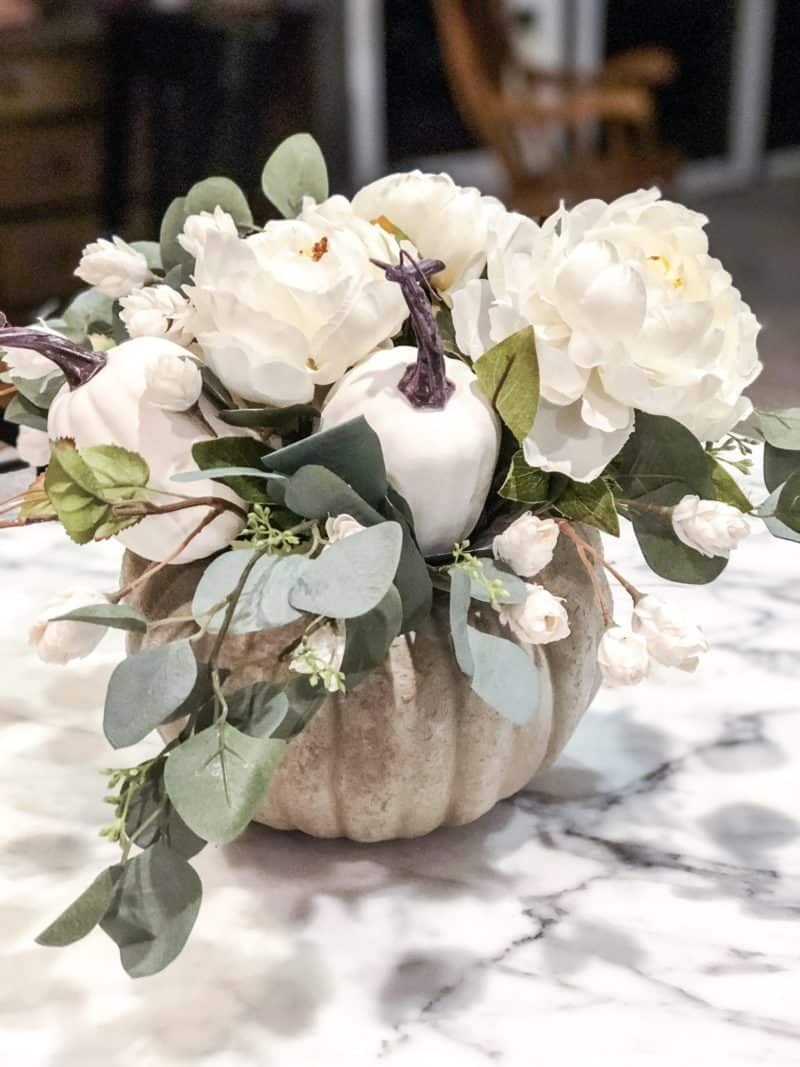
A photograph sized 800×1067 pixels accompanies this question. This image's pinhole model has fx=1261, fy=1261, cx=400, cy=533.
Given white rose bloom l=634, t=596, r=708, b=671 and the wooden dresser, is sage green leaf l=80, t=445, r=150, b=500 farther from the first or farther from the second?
the wooden dresser

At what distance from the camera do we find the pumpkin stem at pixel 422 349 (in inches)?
19.1

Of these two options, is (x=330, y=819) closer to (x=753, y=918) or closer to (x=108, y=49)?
(x=753, y=918)

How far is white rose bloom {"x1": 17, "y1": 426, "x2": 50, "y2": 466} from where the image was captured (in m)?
0.65

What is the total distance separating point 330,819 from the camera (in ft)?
1.88

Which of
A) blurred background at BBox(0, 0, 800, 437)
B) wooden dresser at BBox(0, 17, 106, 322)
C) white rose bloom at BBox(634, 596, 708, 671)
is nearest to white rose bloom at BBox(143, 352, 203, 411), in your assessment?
white rose bloom at BBox(634, 596, 708, 671)

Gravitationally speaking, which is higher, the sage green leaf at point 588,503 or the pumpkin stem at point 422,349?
the pumpkin stem at point 422,349

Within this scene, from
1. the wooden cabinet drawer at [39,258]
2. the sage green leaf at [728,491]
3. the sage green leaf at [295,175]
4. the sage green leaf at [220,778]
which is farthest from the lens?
the wooden cabinet drawer at [39,258]

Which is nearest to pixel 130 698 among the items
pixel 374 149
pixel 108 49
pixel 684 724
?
pixel 684 724

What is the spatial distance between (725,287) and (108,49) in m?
2.88

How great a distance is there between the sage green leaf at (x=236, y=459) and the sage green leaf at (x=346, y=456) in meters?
0.02

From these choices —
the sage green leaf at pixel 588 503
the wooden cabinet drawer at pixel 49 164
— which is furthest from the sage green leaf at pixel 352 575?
the wooden cabinet drawer at pixel 49 164

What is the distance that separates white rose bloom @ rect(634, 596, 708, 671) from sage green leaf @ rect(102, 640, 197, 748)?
185 mm

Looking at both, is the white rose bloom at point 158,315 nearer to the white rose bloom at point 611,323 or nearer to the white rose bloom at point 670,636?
the white rose bloom at point 611,323

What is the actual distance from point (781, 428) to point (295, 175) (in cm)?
29
